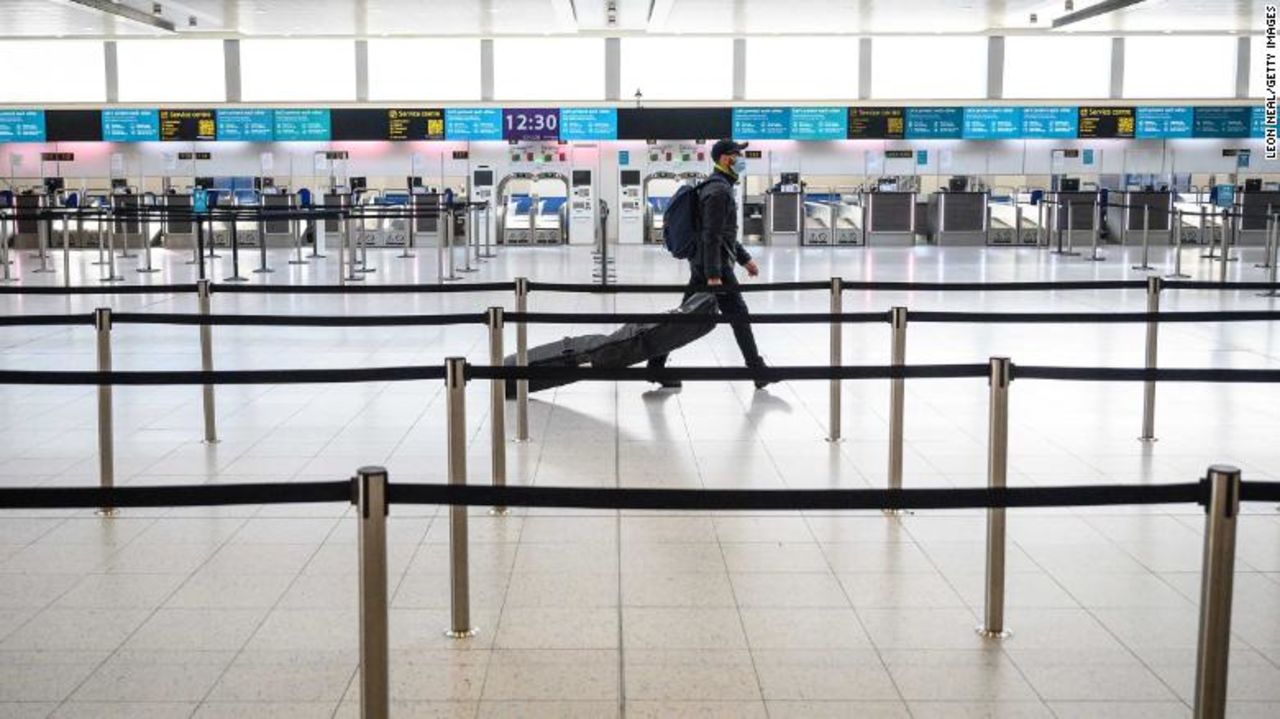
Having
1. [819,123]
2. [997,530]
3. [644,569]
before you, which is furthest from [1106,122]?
[997,530]

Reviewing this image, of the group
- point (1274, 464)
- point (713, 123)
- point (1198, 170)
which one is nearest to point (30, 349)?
point (1274, 464)

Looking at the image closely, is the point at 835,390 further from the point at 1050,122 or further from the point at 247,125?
the point at 247,125

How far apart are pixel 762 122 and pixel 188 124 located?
34.7 ft

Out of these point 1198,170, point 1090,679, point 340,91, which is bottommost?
point 1090,679

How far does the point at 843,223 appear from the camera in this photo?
24703 millimetres

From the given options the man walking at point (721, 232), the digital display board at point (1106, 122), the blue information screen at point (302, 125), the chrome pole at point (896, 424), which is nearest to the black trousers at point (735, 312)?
the man walking at point (721, 232)

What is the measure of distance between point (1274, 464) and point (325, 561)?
14.0 feet

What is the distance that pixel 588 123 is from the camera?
80.8 ft

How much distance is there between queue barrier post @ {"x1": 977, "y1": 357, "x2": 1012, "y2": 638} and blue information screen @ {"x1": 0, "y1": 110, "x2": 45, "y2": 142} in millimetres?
24634

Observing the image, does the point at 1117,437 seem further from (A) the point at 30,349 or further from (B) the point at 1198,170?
(B) the point at 1198,170

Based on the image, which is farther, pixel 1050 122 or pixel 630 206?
pixel 1050 122

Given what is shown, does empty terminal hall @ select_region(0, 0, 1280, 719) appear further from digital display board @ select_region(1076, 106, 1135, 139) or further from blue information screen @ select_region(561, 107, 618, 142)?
digital display board @ select_region(1076, 106, 1135, 139)

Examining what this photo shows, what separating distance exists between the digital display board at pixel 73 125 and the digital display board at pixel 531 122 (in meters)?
7.58

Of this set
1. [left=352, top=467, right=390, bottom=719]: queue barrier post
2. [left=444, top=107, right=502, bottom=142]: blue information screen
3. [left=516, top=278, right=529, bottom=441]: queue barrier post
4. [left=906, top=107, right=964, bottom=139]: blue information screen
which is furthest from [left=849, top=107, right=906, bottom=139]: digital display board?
[left=352, top=467, right=390, bottom=719]: queue barrier post
